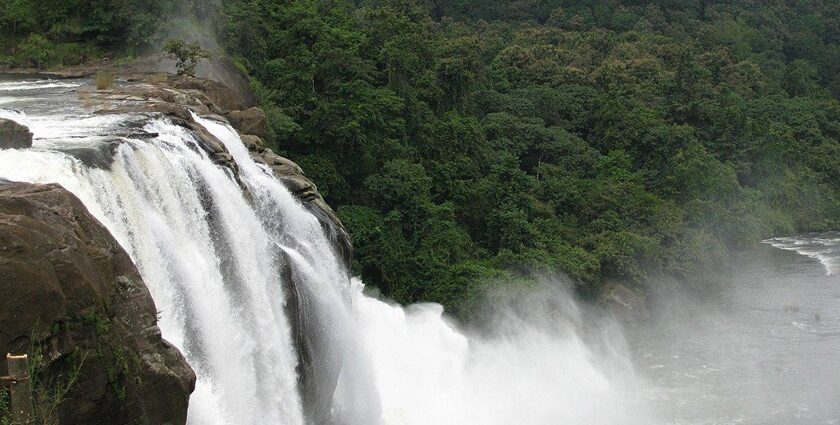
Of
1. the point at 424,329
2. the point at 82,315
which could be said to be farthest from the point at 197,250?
the point at 424,329

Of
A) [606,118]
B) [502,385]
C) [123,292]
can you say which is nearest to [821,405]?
[502,385]

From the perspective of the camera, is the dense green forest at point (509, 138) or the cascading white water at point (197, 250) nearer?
the cascading white water at point (197, 250)

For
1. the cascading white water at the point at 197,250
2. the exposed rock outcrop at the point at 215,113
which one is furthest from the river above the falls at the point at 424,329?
the exposed rock outcrop at the point at 215,113

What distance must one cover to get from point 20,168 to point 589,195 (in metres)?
29.2

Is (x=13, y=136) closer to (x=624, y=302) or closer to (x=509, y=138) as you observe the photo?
(x=624, y=302)

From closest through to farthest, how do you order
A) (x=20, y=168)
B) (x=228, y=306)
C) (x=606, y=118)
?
(x=20, y=168), (x=228, y=306), (x=606, y=118)

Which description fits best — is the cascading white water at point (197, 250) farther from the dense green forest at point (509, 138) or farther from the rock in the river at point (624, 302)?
the rock in the river at point (624, 302)

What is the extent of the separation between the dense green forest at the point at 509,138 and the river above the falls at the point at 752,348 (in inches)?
82.8

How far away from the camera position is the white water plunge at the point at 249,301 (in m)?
12.6

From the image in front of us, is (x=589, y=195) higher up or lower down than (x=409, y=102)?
lower down

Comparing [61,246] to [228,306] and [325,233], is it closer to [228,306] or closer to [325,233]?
[228,306]

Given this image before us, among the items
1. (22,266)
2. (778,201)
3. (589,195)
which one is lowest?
(778,201)

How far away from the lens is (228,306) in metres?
14.2

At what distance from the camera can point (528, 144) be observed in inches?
1658
